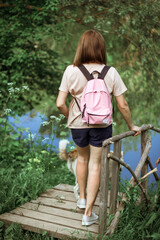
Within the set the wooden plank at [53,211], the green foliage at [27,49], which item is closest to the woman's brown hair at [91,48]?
the wooden plank at [53,211]

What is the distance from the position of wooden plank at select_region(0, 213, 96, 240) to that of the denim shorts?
30.7 inches

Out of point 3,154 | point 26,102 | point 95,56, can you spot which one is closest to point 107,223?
point 95,56

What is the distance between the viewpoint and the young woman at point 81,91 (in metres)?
2.71

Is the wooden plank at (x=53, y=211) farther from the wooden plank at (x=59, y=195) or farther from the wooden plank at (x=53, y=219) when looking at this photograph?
the wooden plank at (x=59, y=195)

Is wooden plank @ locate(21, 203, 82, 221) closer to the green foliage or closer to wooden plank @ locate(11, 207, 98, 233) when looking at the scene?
wooden plank @ locate(11, 207, 98, 233)

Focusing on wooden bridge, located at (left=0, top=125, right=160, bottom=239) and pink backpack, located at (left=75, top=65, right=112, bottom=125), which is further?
pink backpack, located at (left=75, top=65, right=112, bottom=125)

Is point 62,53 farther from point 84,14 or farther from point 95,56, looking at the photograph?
point 95,56

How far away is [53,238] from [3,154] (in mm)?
2565

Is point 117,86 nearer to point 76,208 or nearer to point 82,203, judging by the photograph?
→ point 82,203

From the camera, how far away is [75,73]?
9.03 feet

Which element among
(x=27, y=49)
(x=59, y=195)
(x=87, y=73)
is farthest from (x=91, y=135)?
(x=27, y=49)

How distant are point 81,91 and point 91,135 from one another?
1.34ft

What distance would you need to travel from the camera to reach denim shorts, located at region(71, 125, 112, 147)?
9.18 ft

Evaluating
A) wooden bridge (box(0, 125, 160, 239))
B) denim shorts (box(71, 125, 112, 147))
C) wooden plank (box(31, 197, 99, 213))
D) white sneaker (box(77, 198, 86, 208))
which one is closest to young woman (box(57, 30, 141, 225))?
denim shorts (box(71, 125, 112, 147))
